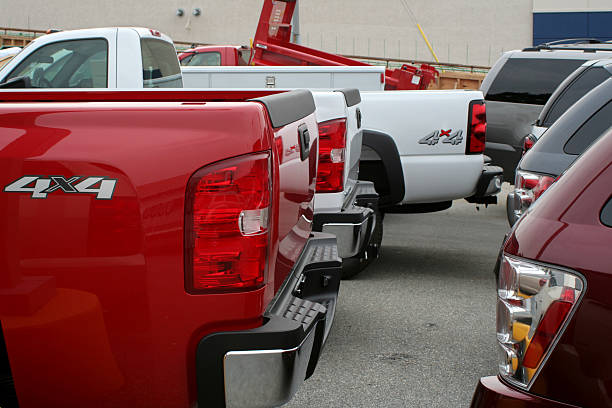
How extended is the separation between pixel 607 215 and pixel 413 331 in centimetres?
342

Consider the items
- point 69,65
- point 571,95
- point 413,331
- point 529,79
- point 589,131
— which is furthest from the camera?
point 529,79

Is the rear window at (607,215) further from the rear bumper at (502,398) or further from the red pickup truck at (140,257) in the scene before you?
the red pickup truck at (140,257)

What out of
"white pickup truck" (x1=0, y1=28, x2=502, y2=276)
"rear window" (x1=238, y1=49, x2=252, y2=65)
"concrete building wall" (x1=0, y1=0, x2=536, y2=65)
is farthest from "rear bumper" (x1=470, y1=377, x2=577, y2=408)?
"concrete building wall" (x1=0, y1=0, x2=536, y2=65)

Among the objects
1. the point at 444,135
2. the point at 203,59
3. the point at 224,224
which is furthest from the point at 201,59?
the point at 224,224

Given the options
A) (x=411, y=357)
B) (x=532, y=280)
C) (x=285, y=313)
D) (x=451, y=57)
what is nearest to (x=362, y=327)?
(x=411, y=357)

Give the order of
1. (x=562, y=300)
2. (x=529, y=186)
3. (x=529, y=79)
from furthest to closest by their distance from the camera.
→ (x=529, y=79) → (x=529, y=186) → (x=562, y=300)

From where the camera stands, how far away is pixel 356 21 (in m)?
40.0

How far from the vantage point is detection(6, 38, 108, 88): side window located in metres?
6.96

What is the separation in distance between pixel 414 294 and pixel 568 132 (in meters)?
2.24

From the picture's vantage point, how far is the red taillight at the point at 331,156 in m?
4.92

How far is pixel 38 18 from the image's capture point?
4169cm

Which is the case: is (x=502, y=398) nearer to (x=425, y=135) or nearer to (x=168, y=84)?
(x=425, y=135)

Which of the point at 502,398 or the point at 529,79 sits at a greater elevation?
the point at 529,79

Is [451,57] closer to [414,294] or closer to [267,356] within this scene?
[414,294]
